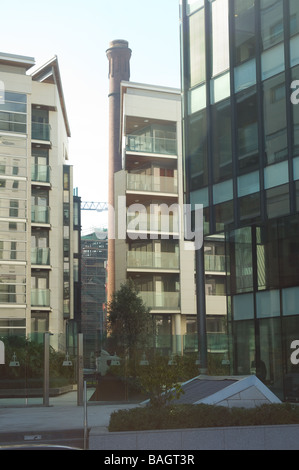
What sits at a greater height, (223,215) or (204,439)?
(223,215)

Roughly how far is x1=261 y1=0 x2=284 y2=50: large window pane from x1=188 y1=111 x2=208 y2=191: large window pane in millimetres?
3951

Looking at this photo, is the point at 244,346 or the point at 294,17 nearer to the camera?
the point at 294,17

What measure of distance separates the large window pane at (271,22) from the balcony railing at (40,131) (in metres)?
30.4

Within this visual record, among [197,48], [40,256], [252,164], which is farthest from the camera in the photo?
[40,256]

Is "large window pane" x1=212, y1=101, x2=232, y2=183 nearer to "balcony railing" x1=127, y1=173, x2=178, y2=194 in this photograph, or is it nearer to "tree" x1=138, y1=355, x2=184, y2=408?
"tree" x1=138, y1=355, x2=184, y2=408

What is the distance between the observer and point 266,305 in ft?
81.4

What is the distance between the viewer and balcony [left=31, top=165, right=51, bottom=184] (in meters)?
53.2

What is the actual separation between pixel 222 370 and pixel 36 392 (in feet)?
22.2

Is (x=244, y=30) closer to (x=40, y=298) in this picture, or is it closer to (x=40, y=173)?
(x=40, y=173)

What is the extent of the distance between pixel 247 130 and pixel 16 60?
1183 inches

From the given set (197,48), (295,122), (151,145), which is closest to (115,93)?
(151,145)

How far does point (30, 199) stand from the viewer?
52125 mm

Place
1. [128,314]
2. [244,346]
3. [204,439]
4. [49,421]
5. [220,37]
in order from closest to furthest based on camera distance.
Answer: [204,439]
[49,421]
[244,346]
[220,37]
[128,314]

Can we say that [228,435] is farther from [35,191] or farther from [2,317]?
[35,191]
